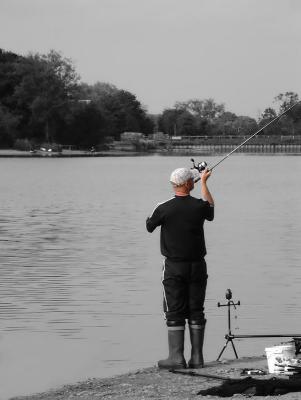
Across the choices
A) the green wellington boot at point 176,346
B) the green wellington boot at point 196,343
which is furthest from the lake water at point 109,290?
the green wellington boot at point 196,343

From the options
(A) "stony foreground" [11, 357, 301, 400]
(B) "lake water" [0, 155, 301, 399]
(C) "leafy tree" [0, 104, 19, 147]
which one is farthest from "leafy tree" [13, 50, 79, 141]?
(A) "stony foreground" [11, 357, 301, 400]

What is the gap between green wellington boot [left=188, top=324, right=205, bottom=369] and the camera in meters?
12.2

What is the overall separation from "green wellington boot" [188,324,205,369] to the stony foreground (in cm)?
11

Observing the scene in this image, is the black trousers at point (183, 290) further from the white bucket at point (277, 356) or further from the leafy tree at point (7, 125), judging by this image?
the leafy tree at point (7, 125)

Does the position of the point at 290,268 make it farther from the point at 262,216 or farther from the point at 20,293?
the point at 262,216

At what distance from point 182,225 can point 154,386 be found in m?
1.73

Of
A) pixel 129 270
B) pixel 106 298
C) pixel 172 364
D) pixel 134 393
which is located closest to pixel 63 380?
pixel 172 364

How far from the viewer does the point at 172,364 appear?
40.3 ft

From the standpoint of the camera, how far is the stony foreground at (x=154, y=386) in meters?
10.7

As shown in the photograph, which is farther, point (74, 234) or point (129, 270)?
point (74, 234)

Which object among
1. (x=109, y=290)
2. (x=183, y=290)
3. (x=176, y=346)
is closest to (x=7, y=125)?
(x=109, y=290)

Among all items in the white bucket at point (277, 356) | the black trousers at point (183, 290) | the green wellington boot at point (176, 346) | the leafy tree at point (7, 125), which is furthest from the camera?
the leafy tree at point (7, 125)

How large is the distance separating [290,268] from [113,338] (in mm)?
10888

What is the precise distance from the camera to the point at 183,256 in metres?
12.0
